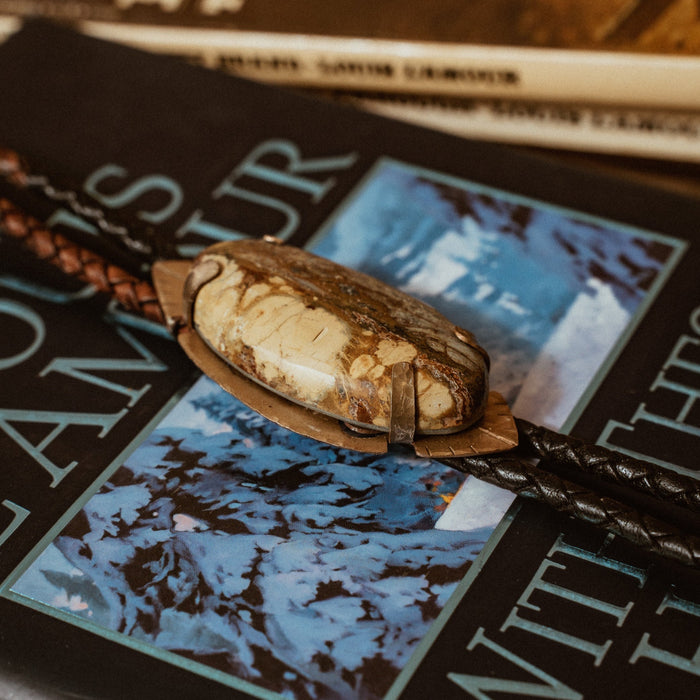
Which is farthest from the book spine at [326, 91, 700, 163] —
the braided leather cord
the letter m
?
the letter m

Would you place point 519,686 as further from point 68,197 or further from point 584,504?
point 68,197

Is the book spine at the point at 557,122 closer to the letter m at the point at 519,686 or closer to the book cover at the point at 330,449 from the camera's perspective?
the book cover at the point at 330,449

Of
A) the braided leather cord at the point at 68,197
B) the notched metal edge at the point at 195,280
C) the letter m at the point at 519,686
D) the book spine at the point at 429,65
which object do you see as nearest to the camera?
the letter m at the point at 519,686

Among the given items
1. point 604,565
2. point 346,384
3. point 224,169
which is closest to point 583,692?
point 604,565

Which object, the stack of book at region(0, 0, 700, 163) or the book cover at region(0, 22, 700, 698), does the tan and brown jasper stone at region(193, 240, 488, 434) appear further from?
the stack of book at region(0, 0, 700, 163)

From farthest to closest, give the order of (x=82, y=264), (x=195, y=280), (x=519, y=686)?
(x=82, y=264) → (x=195, y=280) → (x=519, y=686)

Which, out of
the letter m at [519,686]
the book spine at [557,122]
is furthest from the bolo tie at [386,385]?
the book spine at [557,122]

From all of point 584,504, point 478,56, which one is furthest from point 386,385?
point 478,56

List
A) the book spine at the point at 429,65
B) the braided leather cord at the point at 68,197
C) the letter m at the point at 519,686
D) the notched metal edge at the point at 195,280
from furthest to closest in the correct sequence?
1. the book spine at the point at 429,65
2. the braided leather cord at the point at 68,197
3. the notched metal edge at the point at 195,280
4. the letter m at the point at 519,686
